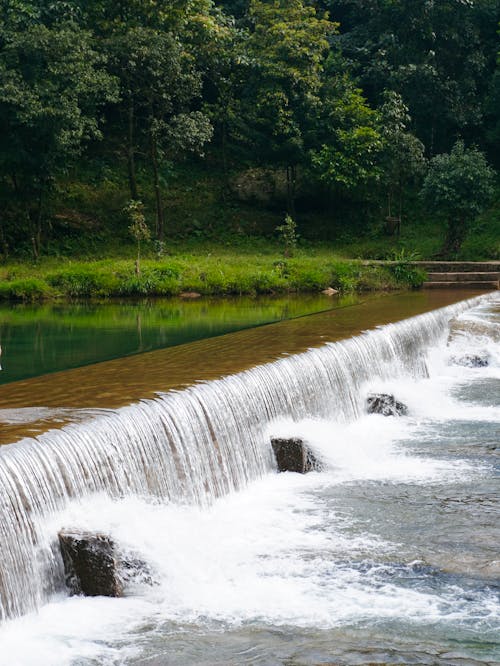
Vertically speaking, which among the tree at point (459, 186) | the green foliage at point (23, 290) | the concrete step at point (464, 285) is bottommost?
the concrete step at point (464, 285)

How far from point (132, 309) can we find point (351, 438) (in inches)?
477

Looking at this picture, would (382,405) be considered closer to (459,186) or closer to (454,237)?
(459,186)

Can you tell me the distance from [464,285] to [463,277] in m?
0.54

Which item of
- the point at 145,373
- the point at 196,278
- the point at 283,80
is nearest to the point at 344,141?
the point at 283,80

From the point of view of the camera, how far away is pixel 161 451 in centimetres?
729

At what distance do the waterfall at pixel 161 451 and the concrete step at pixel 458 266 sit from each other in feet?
48.7

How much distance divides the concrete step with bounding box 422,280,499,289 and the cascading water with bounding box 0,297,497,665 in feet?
50.9

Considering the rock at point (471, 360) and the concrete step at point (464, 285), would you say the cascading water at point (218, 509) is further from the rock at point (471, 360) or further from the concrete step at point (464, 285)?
the concrete step at point (464, 285)

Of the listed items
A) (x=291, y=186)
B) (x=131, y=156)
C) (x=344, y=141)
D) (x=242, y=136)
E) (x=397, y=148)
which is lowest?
(x=291, y=186)

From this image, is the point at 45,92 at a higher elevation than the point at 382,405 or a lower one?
higher

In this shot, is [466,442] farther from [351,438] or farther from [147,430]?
[147,430]

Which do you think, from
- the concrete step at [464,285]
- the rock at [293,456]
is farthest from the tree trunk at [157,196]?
the rock at [293,456]

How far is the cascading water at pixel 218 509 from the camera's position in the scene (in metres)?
5.51

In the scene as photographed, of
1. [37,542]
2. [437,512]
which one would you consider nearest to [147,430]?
[37,542]
